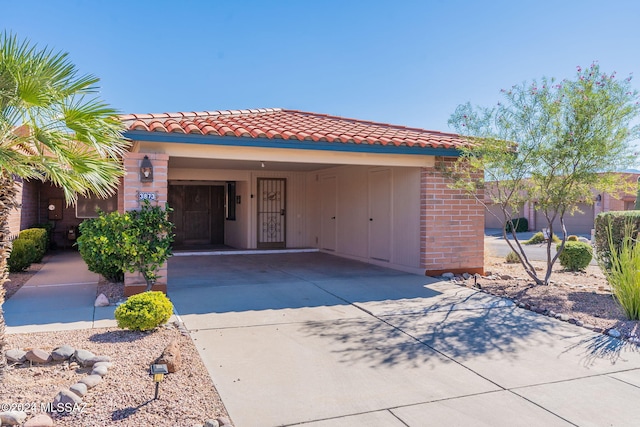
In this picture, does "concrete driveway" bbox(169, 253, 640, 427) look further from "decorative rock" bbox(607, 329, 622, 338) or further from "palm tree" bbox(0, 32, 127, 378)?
"palm tree" bbox(0, 32, 127, 378)

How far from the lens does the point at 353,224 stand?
1339cm

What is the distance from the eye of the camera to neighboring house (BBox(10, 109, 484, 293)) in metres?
8.19

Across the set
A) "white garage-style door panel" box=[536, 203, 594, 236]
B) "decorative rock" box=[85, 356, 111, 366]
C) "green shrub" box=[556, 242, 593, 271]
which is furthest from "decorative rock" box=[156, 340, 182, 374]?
"white garage-style door panel" box=[536, 203, 594, 236]

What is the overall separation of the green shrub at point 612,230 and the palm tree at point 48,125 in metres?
8.75

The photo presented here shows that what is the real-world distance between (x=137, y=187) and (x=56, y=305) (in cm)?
218

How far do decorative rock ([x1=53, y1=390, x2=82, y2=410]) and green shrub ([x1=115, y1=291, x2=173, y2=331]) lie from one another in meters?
1.79

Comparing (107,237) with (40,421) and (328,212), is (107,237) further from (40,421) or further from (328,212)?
(328,212)

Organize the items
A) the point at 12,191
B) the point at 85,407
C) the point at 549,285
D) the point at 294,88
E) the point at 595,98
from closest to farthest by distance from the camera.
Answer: the point at 85,407
the point at 12,191
the point at 595,98
the point at 549,285
the point at 294,88

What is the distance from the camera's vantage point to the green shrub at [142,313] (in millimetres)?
5508

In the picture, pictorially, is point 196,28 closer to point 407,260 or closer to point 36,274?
point 36,274

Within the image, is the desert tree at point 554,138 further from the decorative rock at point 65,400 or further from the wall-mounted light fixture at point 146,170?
the decorative rock at point 65,400

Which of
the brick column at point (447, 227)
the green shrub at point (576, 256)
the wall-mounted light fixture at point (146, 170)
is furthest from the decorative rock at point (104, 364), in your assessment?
the green shrub at point (576, 256)

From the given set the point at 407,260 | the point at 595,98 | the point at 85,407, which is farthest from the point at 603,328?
the point at 85,407

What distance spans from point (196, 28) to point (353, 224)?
7205 millimetres
